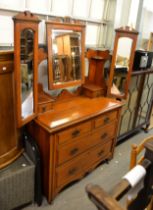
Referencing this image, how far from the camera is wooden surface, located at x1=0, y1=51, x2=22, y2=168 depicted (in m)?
1.31

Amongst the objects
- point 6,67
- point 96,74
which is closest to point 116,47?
point 96,74

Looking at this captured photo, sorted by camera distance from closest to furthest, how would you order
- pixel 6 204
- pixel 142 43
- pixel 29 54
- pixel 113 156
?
pixel 29 54
pixel 6 204
pixel 113 156
pixel 142 43

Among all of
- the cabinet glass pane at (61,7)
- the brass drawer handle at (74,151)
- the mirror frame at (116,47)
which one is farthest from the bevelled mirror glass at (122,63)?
the brass drawer handle at (74,151)

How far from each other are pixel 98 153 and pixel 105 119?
384mm

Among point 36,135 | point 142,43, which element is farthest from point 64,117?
point 142,43

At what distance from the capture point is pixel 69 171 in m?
1.80

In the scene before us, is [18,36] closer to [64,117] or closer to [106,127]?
[64,117]

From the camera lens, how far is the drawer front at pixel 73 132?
159 cm

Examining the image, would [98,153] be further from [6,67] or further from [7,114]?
[6,67]

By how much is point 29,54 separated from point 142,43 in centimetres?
225

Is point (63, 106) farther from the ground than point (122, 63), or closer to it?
closer to it

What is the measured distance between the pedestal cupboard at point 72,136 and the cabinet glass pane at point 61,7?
86 centimetres

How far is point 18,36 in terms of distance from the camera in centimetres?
121

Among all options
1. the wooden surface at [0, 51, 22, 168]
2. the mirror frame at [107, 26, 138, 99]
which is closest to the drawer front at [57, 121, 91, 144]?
the wooden surface at [0, 51, 22, 168]
